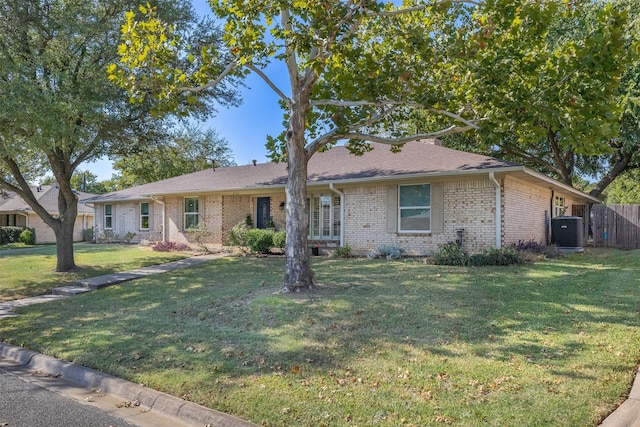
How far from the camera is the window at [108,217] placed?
85.9ft

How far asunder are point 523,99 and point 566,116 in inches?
37.0

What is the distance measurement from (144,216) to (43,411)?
68.4 ft

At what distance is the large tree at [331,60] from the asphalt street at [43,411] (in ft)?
14.0

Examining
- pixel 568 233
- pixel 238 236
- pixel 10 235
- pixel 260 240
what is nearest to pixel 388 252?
pixel 260 240

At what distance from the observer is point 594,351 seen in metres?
5.06

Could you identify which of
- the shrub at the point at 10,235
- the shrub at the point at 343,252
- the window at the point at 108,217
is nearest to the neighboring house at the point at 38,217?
the shrub at the point at 10,235

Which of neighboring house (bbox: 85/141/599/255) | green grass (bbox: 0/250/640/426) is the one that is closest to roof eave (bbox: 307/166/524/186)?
neighboring house (bbox: 85/141/599/255)

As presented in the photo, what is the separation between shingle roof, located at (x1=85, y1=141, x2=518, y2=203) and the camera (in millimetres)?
13611

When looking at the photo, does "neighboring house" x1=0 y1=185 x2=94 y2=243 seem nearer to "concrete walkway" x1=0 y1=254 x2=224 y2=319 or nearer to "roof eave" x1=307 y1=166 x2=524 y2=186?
"concrete walkway" x1=0 y1=254 x2=224 y2=319

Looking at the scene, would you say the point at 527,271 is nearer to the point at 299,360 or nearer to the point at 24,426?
the point at 299,360

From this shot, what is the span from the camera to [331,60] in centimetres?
966

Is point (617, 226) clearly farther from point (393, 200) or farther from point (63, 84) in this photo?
point (63, 84)

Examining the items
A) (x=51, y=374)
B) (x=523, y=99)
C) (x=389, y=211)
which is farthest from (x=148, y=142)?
(x=523, y=99)

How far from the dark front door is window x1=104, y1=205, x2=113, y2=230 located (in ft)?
39.9
